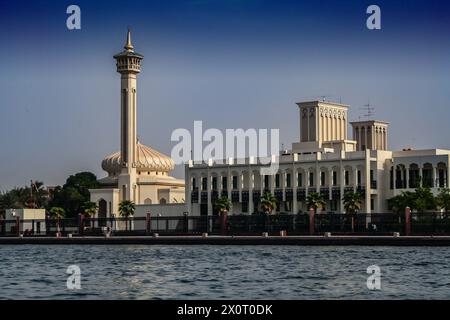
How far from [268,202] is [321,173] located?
25.9ft

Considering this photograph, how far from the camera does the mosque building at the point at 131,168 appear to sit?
134 m

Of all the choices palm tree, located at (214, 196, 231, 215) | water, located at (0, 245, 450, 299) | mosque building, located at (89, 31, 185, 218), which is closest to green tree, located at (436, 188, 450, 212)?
palm tree, located at (214, 196, 231, 215)

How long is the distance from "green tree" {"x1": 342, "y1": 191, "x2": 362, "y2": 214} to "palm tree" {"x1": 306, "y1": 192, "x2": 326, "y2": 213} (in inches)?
120

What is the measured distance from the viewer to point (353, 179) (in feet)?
385

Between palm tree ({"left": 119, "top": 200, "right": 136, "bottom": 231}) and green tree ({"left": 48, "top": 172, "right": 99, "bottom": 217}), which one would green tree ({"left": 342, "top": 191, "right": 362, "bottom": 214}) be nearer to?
palm tree ({"left": 119, "top": 200, "right": 136, "bottom": 231})

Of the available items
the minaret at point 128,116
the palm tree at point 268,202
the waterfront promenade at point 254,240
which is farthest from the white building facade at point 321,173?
the waterfront promenade at point 254,240

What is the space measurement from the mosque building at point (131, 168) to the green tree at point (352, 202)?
34756 mm

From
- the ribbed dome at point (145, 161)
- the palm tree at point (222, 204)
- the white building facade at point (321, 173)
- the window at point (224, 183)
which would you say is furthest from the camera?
the ribbed dome at point (145, 161)

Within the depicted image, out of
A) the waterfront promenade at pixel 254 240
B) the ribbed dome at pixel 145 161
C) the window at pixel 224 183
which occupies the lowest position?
the waterfront promenade at pixel 254 240

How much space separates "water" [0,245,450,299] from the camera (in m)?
39.1

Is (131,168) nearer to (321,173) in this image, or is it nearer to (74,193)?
(74,193)

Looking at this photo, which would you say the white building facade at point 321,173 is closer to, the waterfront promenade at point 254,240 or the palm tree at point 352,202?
the palm tree at point 352,202

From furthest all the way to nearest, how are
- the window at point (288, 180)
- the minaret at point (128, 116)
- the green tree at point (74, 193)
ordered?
the green tree at point (74, 193) → the minaret at point (128, 116) → the window at point (288, 180)

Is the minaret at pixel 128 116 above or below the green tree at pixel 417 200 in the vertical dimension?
above
